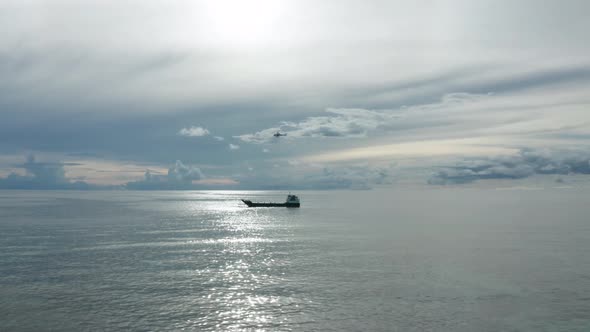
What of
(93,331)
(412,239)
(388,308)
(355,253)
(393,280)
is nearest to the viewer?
(93,331)

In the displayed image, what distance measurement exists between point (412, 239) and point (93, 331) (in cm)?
7096

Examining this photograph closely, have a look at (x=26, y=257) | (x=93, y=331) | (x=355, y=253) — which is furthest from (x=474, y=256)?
(x=26, y=257)

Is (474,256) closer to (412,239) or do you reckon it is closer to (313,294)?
(412,239)

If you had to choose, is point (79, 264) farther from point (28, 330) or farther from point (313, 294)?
point (313, 294)

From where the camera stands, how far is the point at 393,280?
4947 centimetres

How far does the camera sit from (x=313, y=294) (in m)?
42.9

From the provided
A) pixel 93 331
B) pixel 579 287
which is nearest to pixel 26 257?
pixel 93 331

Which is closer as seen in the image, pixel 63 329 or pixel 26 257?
pixel 63 329

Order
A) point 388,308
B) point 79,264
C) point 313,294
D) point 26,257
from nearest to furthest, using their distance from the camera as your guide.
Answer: point 388,308 < point 313,294 < point 79,264 < point 26,257

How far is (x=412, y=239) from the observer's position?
290 ft

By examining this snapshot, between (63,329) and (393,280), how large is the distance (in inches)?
1416

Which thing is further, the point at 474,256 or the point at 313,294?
the point at 474,256

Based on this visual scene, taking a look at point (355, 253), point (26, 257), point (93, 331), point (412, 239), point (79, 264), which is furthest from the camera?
point (412, 239)

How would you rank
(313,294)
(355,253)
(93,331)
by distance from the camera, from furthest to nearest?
1. (355,253)
2. (313,294)
3. (93,331)
